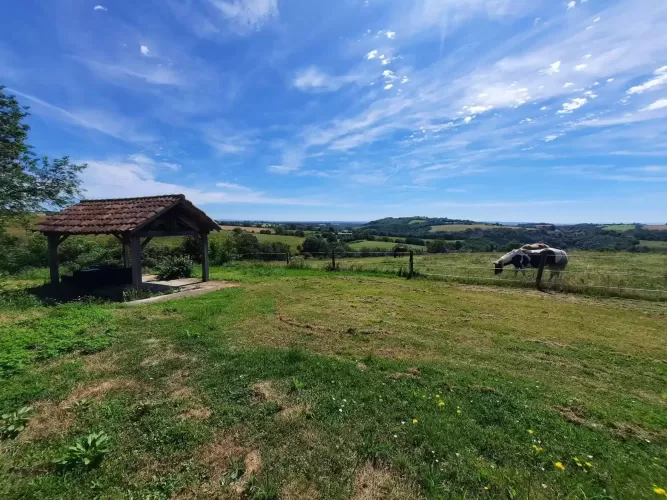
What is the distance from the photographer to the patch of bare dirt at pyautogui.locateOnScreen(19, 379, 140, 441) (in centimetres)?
306

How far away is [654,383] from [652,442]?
76.4 inches

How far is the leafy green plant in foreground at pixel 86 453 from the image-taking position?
8.51 ft

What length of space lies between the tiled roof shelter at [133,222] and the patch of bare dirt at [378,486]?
970cm

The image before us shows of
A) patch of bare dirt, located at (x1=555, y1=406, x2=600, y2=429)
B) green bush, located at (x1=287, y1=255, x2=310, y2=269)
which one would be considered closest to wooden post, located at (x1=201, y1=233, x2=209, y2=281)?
green bush, located at (x1=287, y1=255, x2=310, y2=269)

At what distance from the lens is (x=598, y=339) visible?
620cm

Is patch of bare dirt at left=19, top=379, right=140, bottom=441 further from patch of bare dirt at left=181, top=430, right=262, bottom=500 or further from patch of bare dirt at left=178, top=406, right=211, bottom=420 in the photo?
patch of bare dirt at left=181, top=430, right=262, bottom=500

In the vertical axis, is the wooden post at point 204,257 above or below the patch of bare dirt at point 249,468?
above

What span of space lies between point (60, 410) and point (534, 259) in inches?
639

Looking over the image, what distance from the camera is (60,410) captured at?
3.43m

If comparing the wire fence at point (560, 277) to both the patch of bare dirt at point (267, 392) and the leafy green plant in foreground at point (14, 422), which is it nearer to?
the patch of bare dirt at point (267, 392)

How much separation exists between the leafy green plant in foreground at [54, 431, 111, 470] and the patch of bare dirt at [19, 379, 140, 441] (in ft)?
1.75

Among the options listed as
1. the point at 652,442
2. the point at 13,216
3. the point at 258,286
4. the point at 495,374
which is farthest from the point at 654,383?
the point at 13,216

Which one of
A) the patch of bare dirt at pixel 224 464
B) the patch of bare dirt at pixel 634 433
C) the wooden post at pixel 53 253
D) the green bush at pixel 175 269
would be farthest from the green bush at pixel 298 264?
the patch of bare dirt at pixel 634 433

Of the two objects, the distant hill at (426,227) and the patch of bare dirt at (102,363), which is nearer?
the patch of bare dirt at (102,363)
